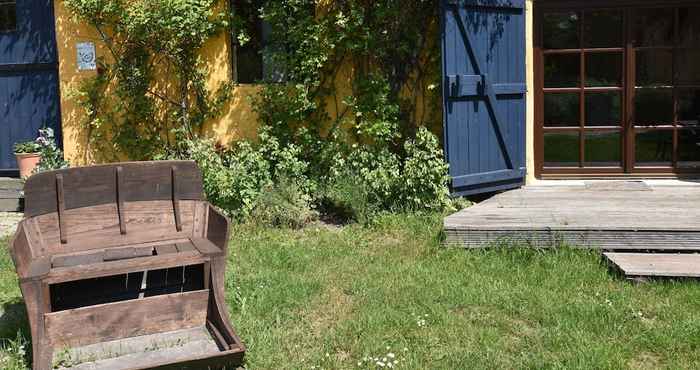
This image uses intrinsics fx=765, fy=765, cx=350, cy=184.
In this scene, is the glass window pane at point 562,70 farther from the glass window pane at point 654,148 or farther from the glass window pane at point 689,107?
the glass window pane at point 689,107

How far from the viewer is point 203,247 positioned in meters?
4.34

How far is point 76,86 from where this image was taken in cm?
821

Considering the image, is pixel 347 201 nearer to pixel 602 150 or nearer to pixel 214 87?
pixel 214 87

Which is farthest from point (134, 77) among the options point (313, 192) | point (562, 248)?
point (562, 248)

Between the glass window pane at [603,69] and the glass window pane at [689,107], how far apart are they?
0.65 metres

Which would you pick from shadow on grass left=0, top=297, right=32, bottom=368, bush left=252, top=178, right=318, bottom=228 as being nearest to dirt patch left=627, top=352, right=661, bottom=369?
shadow on grass left=0, top=297, right=32, bottom=368

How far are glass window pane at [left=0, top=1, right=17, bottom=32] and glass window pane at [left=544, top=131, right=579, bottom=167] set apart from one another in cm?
610

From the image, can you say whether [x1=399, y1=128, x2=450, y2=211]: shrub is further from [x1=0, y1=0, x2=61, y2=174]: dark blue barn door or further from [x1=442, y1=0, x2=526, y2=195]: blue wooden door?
[x1=0, y1=0, x2=61, y2=174]: dark blue barn door

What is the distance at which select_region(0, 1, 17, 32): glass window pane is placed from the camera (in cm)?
874

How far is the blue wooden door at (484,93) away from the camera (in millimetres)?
7023

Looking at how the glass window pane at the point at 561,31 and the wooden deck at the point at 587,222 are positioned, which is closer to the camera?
the wooden deck at the point at 587,222

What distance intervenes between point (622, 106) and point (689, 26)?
39.3 inches

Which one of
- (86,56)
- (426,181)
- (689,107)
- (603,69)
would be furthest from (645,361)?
(86,56)

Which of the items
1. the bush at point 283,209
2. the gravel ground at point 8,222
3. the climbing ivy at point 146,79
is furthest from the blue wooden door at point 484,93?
the gravel ground at point 8,222
